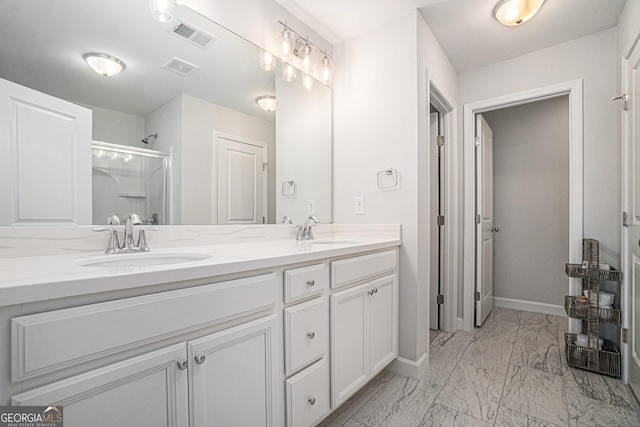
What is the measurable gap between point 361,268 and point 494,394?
107 cm

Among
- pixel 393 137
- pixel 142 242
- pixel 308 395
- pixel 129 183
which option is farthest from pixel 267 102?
pixel 308 395

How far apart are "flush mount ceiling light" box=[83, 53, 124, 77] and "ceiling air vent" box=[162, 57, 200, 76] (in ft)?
0.68

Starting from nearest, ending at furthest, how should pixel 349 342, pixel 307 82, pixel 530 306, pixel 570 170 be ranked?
pixel 349 342
pixel 307 82
pixel 570 170
pixel 530 306

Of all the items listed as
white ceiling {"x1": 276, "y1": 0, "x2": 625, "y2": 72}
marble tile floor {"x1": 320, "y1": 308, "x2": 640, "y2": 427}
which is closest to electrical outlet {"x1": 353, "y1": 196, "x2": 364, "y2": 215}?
marble tile floor {"x1": 320, "y1": 308, "x2": 640, "y2": 427}

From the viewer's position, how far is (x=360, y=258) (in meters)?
1.53

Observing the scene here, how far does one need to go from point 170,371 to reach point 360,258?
965mm

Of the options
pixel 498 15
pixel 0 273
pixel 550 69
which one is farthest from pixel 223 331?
pixel 550 69

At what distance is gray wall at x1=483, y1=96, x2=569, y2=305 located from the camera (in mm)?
3045

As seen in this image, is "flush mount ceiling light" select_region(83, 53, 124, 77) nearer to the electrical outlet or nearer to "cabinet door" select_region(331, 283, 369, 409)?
"cabinet door" select_region(331, 283, 369, 409)

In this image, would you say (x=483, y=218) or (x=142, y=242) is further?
(x=483, y=218)

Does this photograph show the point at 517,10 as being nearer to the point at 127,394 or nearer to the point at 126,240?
the point at 126,240

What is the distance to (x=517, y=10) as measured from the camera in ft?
6.16

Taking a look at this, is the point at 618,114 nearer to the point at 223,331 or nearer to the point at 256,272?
the point at 256,272

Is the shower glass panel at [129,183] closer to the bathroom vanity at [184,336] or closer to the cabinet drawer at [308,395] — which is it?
the bathroom vanity at [184,336]
